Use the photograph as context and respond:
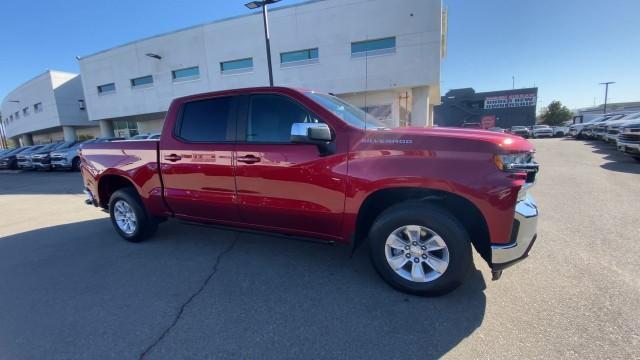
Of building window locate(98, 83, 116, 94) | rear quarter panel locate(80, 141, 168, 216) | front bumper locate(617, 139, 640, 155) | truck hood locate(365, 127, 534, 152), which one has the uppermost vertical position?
building window locate(98, 83, 116, 94)

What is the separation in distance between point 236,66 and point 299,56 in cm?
473

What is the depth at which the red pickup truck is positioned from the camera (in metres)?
2.45

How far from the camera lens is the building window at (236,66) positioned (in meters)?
20.1

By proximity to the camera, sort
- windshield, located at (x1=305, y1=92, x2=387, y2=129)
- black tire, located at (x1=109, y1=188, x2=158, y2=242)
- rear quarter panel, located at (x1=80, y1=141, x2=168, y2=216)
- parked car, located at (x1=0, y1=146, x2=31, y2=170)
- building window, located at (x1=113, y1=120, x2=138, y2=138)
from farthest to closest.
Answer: building window, located at (x1=113, y1=120, x2=138, y2=138)
parked car, located at (x1=0, y1=146, x2=31, y2=170)
black tire, located at (x1=109, y1=188, x2=158, y2=242)
rear quarter panel, located at (x1=80, y1=141, x2=168, y2=216)
windshield, located at (x1=305, y1=92, x2=387, y2=129)

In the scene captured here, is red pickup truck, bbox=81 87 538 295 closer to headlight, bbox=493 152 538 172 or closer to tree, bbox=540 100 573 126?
headlight, bbox=493 152 538 172

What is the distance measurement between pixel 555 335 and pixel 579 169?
9453 mm

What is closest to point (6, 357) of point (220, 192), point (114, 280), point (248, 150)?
point (114, 280)

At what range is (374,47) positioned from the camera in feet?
56.5

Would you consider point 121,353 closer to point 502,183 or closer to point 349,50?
point 502,183

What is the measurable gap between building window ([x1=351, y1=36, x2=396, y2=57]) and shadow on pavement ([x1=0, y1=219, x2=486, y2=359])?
15.9m

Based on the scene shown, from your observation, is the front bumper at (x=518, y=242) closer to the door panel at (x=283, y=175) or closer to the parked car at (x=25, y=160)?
the door panel at (x=283, y=175)

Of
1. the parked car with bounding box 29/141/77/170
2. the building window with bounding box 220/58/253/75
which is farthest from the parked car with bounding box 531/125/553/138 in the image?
the parked car with bounding box 29/141/77/170

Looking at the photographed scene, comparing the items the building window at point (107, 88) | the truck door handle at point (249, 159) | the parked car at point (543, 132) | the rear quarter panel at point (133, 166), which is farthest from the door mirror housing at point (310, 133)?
the parked car at point (543, 132)

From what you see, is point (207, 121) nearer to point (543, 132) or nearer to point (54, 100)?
point (543, 132)
